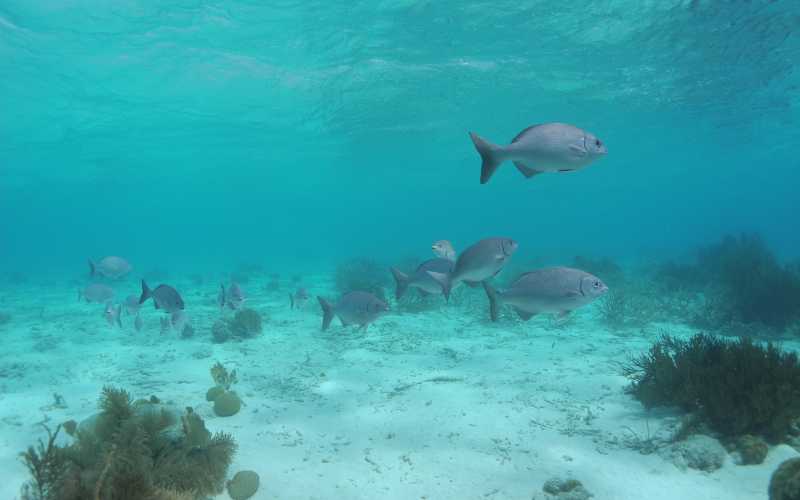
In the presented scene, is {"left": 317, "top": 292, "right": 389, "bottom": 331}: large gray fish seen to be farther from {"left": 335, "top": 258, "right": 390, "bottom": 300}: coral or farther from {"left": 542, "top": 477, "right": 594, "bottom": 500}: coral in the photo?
{"left": 335, "top": 258, "right": 390, "bottom": 300}: coral

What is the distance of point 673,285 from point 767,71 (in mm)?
15405

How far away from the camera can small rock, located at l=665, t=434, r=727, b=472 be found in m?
4.46

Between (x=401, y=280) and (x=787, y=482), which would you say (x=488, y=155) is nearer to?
(x=401, y=280)

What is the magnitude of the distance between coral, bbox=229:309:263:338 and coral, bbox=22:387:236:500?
680 cm

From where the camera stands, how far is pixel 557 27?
741 inches

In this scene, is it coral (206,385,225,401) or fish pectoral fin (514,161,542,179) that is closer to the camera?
fish pectoral fin (514,161,542,179)

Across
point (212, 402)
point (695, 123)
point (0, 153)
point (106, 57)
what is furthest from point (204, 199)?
point (212, 402)

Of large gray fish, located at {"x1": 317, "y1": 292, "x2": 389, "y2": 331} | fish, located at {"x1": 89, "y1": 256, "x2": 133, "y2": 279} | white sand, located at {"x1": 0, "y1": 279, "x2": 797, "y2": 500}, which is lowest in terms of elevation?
white sand, located at {"x1": 0, "y1": 279, "x2": 797, "y2": 500}

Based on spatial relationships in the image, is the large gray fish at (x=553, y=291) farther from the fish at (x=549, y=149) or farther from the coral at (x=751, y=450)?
the coral at (x=751, y=450)

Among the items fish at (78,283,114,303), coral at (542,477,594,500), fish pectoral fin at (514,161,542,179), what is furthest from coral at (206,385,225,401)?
fish at (78,283,114,303)

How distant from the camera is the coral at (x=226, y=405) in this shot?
252 inches

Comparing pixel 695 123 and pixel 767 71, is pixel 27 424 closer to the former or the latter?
pixel 767 71

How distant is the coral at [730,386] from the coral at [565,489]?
213cm

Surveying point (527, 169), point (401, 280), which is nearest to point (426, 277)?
point (401, 280)
